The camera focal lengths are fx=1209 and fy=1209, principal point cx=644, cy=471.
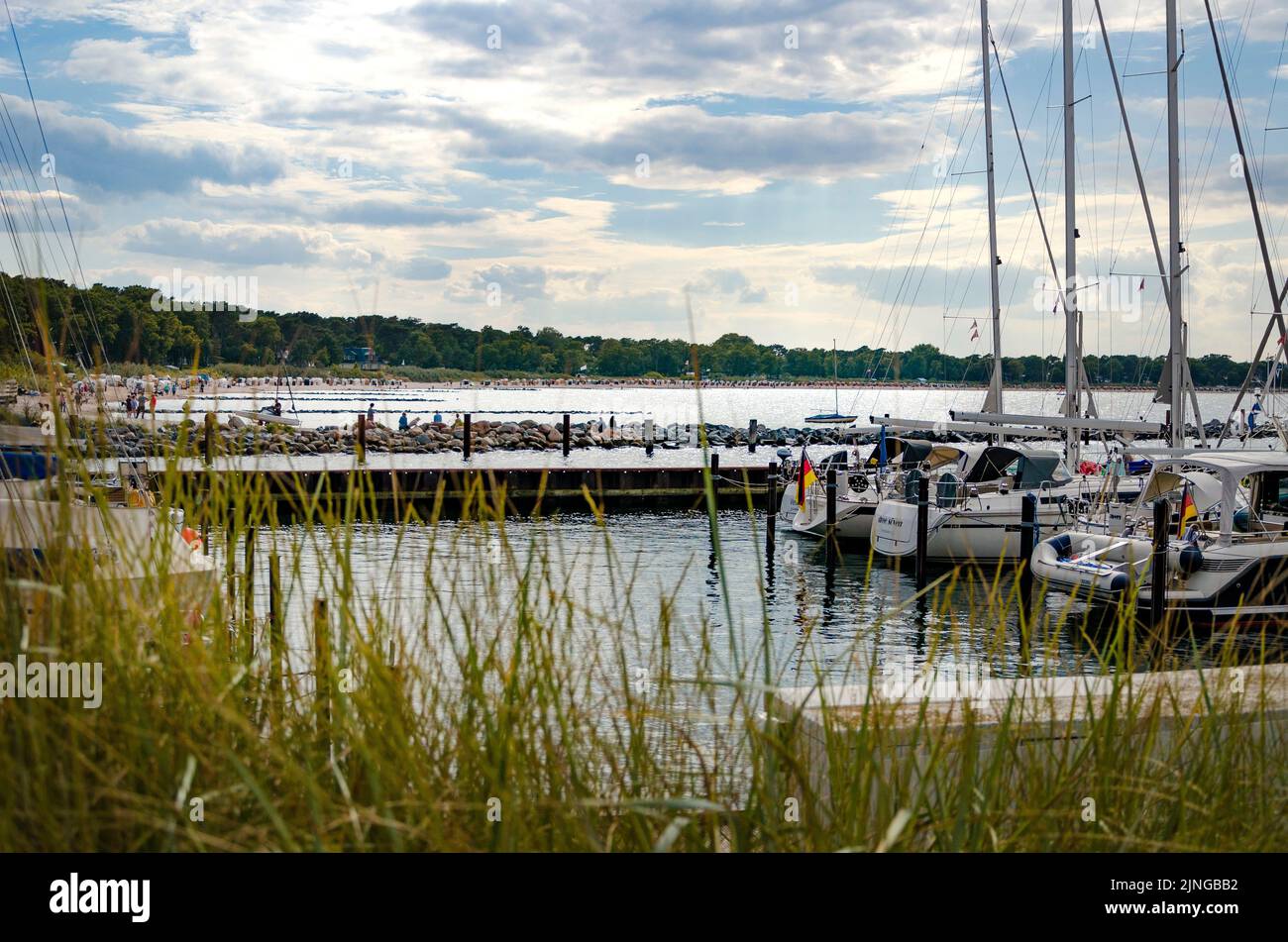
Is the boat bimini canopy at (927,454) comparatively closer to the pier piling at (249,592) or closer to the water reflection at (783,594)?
the water reflection at (783,594)

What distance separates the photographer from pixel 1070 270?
28.4 metres

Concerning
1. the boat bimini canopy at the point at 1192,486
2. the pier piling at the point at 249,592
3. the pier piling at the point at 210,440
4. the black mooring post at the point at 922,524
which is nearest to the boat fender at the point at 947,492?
the black mooring post at the point at 922,524

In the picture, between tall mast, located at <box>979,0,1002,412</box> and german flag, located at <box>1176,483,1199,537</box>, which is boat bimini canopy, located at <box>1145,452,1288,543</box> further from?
tall mast, located at <box>979,0,1002,412</box>

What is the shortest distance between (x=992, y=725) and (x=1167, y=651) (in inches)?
64.6

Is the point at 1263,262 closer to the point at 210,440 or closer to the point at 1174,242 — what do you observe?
the point at 1174,242

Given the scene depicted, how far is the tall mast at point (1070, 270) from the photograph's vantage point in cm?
2784

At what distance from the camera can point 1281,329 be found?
22359 mm

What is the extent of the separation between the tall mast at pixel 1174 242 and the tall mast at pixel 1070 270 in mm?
3397

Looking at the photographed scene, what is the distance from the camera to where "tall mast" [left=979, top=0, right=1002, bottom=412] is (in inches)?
1230

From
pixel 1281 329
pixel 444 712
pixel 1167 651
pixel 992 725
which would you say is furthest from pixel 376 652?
pixel 1281 329

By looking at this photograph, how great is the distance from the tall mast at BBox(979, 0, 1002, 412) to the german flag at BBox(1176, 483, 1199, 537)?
12.6 m

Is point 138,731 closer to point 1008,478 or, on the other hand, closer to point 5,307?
point 5,307

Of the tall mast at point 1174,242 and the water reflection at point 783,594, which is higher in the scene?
the tall mast at point 1174,242

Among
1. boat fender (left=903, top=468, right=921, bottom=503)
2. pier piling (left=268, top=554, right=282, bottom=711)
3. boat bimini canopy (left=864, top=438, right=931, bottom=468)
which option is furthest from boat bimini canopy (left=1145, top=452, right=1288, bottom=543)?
pier piling (left=268, top=554, right=282, bottom=711)
